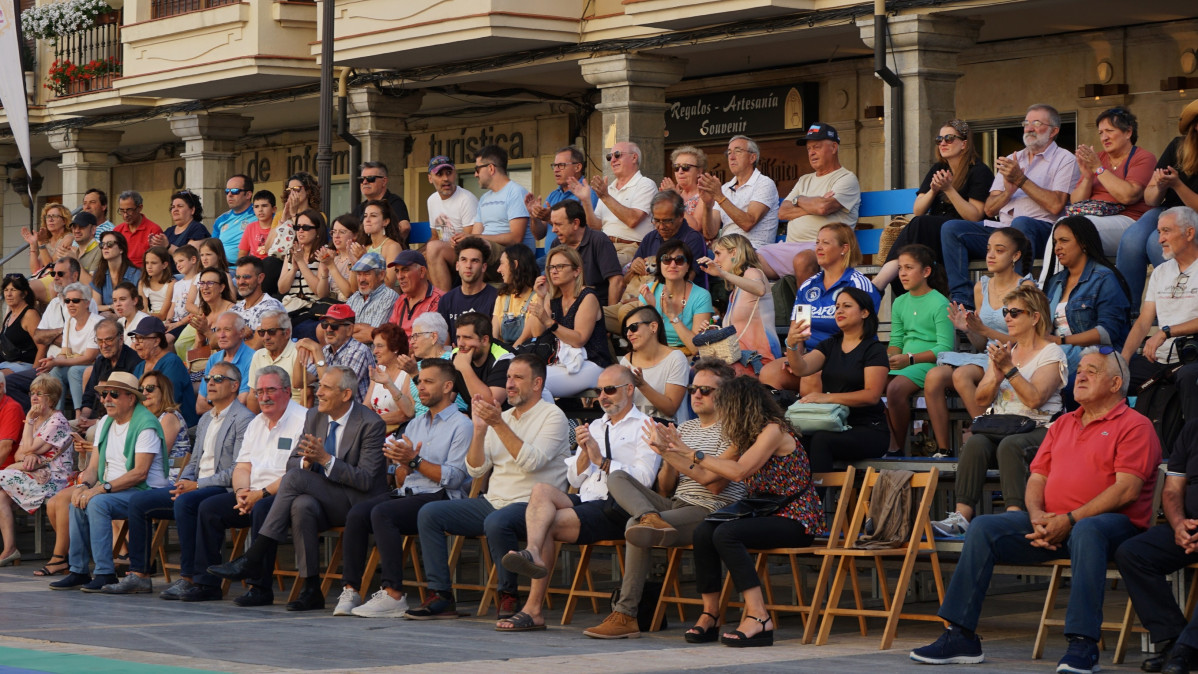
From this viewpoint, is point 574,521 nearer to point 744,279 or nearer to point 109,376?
point 744,279

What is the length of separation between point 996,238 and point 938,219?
5.82 ft

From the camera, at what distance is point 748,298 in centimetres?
1183

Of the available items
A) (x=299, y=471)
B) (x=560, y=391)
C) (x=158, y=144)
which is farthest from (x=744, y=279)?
(x=158, y=144)

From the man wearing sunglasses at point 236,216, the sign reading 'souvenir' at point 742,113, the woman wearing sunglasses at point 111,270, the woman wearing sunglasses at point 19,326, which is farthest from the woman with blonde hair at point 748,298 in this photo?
the sign reading 'souvenir' at point 742,113

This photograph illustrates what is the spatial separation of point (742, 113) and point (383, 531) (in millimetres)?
12629

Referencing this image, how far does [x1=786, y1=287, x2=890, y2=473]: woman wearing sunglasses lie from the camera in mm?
10438

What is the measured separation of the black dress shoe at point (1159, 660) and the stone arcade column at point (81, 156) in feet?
80.0

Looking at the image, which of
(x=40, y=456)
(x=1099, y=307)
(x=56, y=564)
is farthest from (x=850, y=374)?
(x=40, y=456)

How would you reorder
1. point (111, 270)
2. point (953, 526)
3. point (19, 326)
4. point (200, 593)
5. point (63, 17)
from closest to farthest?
1. point (953, 526)
2. point (200, 593)
3. point (19, 326)
4. point (111, 270)
5. point (63, 17)

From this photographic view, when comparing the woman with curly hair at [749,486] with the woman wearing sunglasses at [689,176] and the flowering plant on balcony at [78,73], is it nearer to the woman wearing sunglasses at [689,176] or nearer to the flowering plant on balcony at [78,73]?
A: the woman wearing sunglasses at [689,176]

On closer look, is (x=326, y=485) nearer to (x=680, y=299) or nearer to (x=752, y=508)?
(x=680, y=299)

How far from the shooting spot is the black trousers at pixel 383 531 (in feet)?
36.3

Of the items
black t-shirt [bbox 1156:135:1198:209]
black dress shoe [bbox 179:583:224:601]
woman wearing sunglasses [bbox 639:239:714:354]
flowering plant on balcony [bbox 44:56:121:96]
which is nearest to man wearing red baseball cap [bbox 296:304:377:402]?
black dress shoe [bbox 179:583:224:601]

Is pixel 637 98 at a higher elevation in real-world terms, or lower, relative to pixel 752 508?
higher
